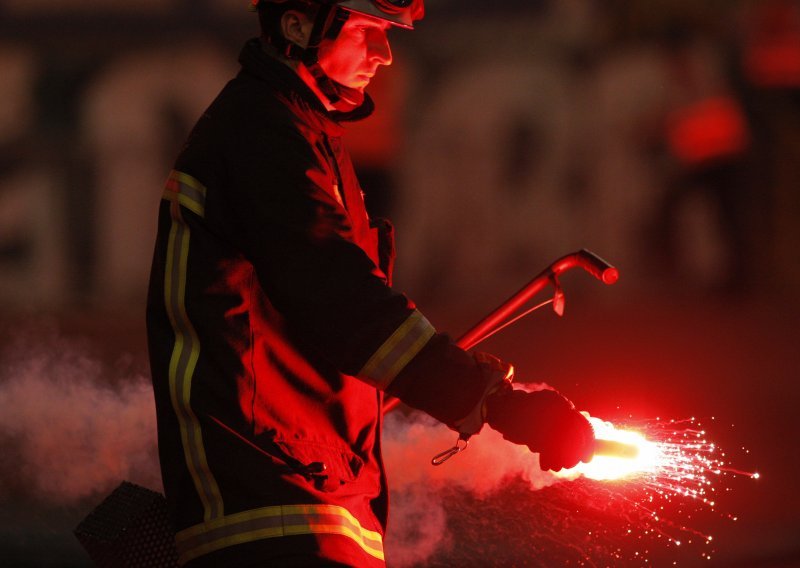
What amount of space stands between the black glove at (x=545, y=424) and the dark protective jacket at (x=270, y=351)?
57 millimetres

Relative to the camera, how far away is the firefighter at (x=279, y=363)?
2.36m

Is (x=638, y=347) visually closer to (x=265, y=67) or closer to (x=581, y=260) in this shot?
(x=581, y=260)

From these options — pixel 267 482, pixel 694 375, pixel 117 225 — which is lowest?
pixel 694 375

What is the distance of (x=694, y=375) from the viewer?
19.8ft

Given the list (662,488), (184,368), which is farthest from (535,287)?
(662,488)

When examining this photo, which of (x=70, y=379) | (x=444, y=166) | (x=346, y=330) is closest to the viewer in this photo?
(x=346, y=330)

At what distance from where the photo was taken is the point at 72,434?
16.6ft

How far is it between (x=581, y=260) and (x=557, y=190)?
10.1ft

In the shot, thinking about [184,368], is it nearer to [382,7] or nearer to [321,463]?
[321,463]

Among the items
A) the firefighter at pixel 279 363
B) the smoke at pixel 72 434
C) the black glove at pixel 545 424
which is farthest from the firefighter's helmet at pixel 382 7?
the smoke at pixel 72 434

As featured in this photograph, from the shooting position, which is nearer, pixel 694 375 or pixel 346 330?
pixel 346 330

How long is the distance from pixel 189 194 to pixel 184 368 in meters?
0.34

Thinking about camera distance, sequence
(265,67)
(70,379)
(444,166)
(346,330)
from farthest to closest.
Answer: (444,166), (70,379), (265,67), (346,330)

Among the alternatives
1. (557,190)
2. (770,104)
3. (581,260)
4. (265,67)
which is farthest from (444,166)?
(265,67)
